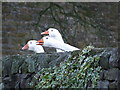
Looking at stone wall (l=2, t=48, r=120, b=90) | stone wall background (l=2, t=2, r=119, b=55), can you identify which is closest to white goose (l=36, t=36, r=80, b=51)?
stone wall (l=2, t=48, r=120, b=90)

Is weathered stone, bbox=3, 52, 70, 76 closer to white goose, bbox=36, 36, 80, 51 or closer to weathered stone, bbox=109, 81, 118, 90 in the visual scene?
white goose, bbox=36, 36, 80, 51

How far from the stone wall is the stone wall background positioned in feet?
7.47

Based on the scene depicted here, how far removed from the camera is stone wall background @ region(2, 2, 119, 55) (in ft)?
22.0

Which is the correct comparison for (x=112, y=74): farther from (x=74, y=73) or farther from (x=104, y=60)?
(x=74, y=73)

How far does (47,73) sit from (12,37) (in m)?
3.04

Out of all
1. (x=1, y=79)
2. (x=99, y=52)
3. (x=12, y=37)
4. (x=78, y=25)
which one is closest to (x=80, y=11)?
(x=78, y=25)

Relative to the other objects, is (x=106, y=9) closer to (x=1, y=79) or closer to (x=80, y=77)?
(x=1, y=79)

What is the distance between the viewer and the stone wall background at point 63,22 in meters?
6.71

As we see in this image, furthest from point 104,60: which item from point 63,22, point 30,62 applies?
point 63,22

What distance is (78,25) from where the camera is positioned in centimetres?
725

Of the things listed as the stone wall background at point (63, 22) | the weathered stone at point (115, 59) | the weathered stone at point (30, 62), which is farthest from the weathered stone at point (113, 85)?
the stone wall background at point (63, 22)

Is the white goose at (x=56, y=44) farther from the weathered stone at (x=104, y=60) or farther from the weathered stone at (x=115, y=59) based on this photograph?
the weathered stone at (x=115, y=59)

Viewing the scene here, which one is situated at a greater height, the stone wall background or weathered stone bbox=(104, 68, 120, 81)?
the stone wall background

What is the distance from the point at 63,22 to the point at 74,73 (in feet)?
12.4
